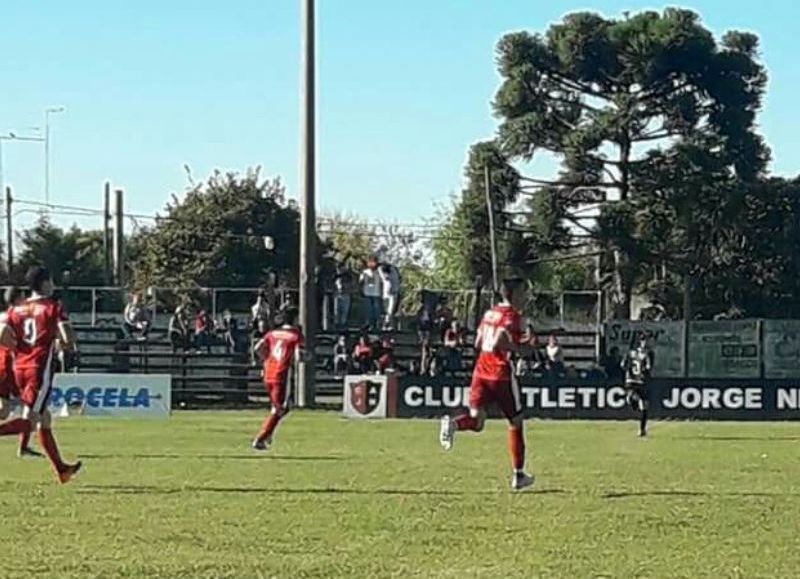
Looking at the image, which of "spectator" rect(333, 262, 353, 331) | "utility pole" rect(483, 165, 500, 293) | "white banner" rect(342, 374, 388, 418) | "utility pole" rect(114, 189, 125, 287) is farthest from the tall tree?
"utility pole" rect(114, 189, 125, 287)

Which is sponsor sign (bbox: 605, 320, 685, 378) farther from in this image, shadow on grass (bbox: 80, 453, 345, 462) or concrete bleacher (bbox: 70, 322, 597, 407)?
shadow on grass (bbox: 80, 453, 345, 462)

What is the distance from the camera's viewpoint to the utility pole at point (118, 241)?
3017 inches

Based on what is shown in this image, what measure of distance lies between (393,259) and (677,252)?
47601 millimetres

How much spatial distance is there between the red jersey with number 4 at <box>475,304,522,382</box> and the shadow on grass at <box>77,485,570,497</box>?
1.44m

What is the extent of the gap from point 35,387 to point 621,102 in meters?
38.8

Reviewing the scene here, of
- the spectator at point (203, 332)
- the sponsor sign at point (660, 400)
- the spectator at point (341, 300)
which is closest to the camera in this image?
the sponsor sign at point (660, 400)

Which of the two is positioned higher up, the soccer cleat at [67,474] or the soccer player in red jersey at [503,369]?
the soccer player in red jersey at [503,369]

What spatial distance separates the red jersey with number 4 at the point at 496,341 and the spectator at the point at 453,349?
23.4m

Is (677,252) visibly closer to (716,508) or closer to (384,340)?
(384,340)

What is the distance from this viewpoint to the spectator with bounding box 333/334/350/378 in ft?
140

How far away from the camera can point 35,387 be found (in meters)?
16.7

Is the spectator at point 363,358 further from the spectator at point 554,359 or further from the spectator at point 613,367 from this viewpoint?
the spectator at point 613,367

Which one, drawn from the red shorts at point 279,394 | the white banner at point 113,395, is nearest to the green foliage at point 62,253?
the white banner at point 113,395

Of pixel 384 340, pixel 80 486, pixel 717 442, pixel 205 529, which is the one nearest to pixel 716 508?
pixel 205 529
